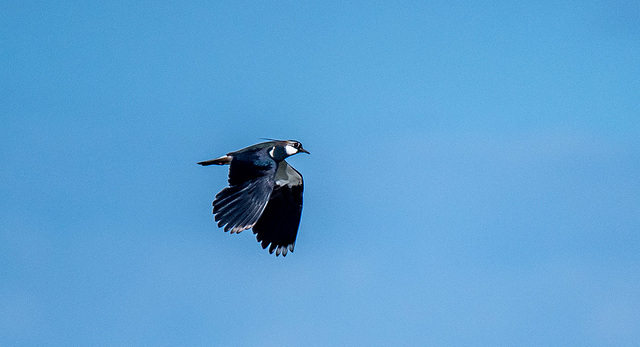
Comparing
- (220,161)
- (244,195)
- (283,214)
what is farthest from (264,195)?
(283,214)

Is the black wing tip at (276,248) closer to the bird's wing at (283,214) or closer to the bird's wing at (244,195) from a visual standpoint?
the bird's wing at (283,214)

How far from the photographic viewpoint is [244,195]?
1667 centimetres

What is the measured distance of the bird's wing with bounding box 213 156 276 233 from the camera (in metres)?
16.4

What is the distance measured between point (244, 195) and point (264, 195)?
36cm

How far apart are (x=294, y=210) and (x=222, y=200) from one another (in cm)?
292

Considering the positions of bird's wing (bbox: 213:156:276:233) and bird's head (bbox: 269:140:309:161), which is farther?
bird's head (bbox: 269:140:309:161)

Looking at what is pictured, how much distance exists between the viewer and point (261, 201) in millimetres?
16609

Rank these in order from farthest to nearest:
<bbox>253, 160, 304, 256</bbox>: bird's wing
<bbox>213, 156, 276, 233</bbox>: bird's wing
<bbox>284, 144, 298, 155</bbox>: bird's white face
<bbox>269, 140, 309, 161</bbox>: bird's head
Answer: <bbox>253, 160, 304, 256</bbox>: bird's wing → <bbox>284, 144, 298, 155</bbox>: bird's white face → <bbox>269, 140, 309, 161</bbox>: bird's head → <bbox>213, 156, 276, 233</bbox>: bird's wing

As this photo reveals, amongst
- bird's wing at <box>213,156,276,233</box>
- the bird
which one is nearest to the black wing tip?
the bird

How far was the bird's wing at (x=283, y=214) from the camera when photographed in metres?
18.8

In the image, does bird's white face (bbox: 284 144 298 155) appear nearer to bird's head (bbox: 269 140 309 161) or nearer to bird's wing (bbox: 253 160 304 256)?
bird's head (bbox: 269 140 309 161)

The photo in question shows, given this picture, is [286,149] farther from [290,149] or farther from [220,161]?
[220,161]

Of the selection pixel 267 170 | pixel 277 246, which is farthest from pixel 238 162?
pixel 277 246

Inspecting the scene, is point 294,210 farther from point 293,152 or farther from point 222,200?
point 222,200
